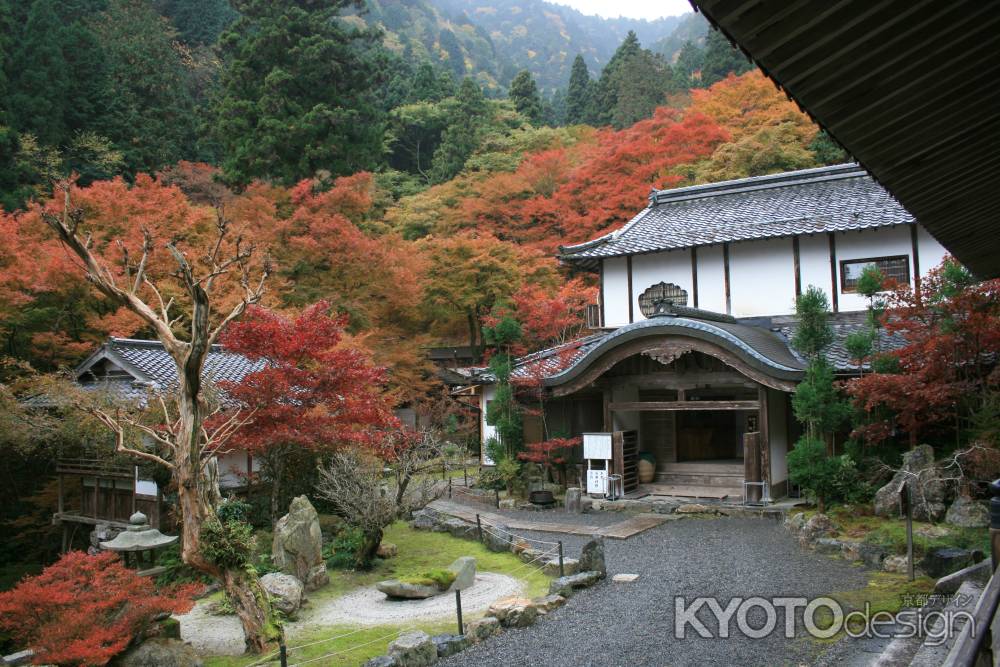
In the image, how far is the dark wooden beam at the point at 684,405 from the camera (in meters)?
14.6

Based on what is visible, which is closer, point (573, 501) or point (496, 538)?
point (496, 538)

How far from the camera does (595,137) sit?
118 ft

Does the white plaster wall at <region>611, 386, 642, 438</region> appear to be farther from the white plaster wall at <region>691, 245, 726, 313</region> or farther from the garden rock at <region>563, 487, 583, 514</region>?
the white plaster wall at <region>691, 245, 726, 313</region>

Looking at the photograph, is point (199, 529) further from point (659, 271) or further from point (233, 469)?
point (659, 271)

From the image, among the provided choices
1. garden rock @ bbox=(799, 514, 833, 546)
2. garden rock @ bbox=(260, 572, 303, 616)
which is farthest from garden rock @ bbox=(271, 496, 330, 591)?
garden rock @ bbox=(799, 514, 833, 546)

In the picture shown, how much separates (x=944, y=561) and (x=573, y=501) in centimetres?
786

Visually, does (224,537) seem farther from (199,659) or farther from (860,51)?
(860,51)

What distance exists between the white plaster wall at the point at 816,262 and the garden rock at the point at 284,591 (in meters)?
13.1

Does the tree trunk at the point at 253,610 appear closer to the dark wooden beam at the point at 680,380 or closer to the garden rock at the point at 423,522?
the garden rock at the point at 423,522

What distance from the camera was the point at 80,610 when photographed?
24.8 ft

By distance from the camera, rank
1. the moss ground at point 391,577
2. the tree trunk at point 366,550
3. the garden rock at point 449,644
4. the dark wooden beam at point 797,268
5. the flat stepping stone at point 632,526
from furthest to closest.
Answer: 1. the dark wooden beam at point 797,268
2. the flat stepping stone at point 632,526
3. the tree trunk at point 366,550
4. the moss ground at point 391,577
5. the garden rock at point 449,644

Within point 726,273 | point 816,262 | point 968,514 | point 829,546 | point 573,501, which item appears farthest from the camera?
point 726,273

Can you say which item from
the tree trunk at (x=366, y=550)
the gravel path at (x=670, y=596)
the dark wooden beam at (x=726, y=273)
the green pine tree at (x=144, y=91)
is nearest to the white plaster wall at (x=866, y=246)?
the dark wooden beam at (x=726, y=273)

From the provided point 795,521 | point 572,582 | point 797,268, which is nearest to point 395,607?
point 572,582
